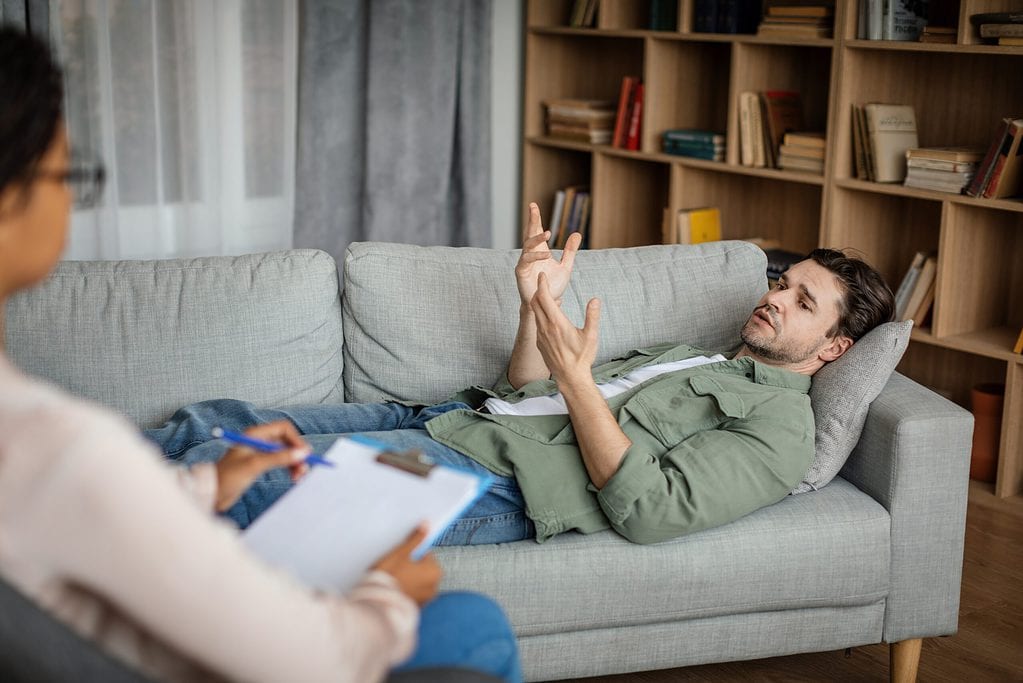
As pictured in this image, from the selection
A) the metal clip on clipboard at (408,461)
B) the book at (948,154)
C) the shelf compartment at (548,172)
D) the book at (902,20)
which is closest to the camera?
the metal clip on clipboard at (408,461)

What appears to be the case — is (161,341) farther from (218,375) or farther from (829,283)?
(829,283)

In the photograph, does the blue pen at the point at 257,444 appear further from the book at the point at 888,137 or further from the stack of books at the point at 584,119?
the stack of books at the point at 584,119

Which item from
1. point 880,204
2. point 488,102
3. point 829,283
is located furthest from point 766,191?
point 829,283

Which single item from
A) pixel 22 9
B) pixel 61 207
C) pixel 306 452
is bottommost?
pixel 306 452

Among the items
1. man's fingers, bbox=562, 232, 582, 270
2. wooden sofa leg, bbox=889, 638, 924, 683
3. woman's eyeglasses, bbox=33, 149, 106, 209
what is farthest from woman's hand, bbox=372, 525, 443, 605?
wooden sofa leg, bbox=889, 638, 924, 683

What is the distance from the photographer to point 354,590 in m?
1.03

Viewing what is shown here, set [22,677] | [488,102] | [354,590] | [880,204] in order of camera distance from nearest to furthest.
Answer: [22,677]
[354,590]
[880,204]
[488,102]

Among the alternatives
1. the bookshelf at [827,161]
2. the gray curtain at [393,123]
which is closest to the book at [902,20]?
the bookshelf at [827,161]

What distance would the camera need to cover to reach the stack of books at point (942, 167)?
117 inches

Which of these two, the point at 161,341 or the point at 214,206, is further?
the point at 214,206

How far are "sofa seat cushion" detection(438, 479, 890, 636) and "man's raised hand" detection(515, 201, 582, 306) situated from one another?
1.75 feet

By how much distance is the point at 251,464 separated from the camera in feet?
4.12

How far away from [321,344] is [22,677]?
136 centimetres

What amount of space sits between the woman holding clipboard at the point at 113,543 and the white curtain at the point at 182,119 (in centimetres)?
259
